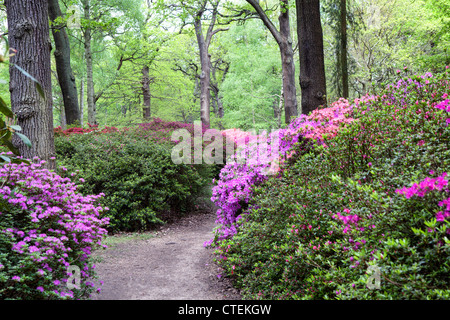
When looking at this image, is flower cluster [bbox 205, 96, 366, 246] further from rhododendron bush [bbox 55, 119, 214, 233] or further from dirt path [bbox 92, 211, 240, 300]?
rhododendron bush [bbox 55, 119, 214, 233]

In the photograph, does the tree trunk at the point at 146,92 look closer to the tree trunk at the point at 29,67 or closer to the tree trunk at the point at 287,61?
the tree trunk at the point at 287,61

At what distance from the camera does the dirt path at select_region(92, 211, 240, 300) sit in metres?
3.78

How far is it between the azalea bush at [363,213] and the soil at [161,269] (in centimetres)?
40

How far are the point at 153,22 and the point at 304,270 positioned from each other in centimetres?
1403

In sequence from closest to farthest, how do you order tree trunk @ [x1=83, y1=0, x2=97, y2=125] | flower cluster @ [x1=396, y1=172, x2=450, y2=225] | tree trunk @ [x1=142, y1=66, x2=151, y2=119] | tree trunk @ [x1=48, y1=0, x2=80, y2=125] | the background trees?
flower cluster @ [x1=396, y1=172, x2=450, y2=225]
the background trees
tree trunk @ [x1=48, y1=0, x2=80, y2=125]
tree trunk @ [x1=83, y1=0, x2=97, y2=125]
tree trunk @ [x1=142, y1=66, x2=151, y2=119]

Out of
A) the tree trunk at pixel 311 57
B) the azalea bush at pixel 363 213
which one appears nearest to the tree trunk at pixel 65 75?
the tree trunk at pixel 311 57

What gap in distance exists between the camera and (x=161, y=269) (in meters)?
4.73

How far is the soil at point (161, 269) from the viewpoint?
12.4 ft

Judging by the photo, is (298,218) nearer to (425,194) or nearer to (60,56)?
(425,194)

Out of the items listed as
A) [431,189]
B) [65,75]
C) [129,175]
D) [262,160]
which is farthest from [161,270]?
[65,75]

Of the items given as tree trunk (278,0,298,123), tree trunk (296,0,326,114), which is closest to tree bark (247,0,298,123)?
tree trunk (278,0,298,123)

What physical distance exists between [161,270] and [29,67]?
3.42 metres

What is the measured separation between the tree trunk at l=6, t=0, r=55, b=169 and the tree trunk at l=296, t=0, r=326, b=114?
433cm
